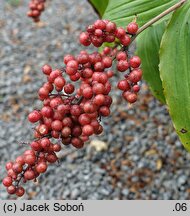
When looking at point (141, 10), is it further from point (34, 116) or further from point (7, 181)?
point (7, 181)

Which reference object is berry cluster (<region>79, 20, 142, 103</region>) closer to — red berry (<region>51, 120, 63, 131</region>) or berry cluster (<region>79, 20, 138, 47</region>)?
berry cluster (<region>79, 20, 138, 47</region>)

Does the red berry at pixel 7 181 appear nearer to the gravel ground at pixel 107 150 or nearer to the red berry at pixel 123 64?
the red berry at pixel 123 64

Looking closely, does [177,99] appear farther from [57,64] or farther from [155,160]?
[57,64]

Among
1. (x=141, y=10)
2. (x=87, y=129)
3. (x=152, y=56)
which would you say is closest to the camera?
(x=87, y=129)

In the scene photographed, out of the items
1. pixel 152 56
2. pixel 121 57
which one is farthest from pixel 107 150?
pixel 121 57

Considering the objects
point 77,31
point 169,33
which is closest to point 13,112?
point 77,31
